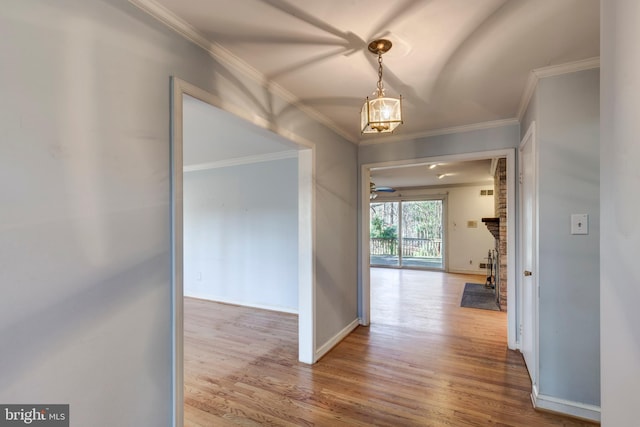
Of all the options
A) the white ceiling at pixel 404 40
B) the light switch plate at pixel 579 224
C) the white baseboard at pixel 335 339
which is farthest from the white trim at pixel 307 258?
the light switch plate at pixel 579 224

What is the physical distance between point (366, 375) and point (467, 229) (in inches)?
258

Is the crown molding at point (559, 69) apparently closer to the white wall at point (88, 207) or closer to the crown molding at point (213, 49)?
the crown molding at point (213, 49)

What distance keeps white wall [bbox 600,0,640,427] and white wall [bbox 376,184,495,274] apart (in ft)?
24.7

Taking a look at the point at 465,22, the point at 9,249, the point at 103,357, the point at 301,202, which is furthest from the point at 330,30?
the point at 103,357

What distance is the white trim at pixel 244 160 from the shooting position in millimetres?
4457

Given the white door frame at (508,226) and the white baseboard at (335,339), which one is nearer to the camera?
the white baseboard at (335,339)

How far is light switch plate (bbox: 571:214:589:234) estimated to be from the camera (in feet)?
6.50

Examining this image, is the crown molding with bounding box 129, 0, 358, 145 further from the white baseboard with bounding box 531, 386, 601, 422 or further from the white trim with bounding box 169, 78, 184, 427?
the white baseboard with bounding box 531, 386, 601, 422

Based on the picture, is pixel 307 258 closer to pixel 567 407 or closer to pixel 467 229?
pixel 567 407

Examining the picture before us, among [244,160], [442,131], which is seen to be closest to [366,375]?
[442,131]

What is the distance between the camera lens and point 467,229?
8.00 m

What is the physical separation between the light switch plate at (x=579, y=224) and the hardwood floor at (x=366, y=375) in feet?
4.21

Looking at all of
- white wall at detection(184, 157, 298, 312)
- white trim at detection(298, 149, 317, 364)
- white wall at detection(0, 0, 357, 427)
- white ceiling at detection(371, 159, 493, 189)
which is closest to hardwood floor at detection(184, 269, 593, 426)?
white trim at detection(298, 149, 317, 364)

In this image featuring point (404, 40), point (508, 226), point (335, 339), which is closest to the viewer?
point (404, 40)
